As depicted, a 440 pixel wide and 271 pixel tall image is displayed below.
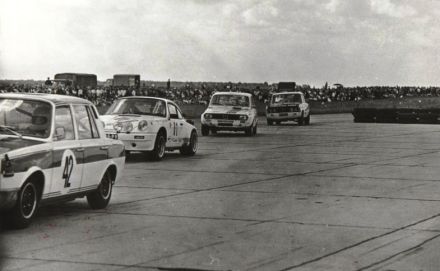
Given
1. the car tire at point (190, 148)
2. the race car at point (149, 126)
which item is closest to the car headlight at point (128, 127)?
the race car at point (149, 126)

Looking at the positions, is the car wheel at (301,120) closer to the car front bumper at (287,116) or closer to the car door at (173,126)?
the car front bumper at (287,116)

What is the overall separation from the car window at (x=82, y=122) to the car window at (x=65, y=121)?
15cm

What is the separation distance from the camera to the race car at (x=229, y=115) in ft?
97.1

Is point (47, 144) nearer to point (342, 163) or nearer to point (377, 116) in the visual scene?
point (342, 163)

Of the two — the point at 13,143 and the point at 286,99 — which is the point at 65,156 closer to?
the point at 13,143

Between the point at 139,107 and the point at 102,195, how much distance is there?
28.7 ft

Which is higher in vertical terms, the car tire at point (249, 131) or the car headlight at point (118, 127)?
the car headlight at point (118, 127)

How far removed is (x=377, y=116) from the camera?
4800 cm

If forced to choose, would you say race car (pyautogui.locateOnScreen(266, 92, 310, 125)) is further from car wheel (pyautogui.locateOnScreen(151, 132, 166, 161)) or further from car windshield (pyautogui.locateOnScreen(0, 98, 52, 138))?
car windshield (pyautogui.locateOnScreen(0, 98, 52, 138))

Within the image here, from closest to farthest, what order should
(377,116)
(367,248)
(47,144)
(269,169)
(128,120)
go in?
(367,248)
(47,144)
(269,169)
(128,120)
(377,116)

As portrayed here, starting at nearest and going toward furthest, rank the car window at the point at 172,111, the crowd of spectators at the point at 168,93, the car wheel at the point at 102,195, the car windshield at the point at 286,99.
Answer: the car wheel at the point at 102,195 → the car window at the point at 172,111 → the car windshield at the point at 286,99 → the crowd of spectators at the point at 168,93

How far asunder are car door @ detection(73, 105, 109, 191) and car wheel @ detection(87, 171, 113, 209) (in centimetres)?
17

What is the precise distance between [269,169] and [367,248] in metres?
8.78

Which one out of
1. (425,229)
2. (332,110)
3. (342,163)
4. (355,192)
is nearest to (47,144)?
(425,229)
